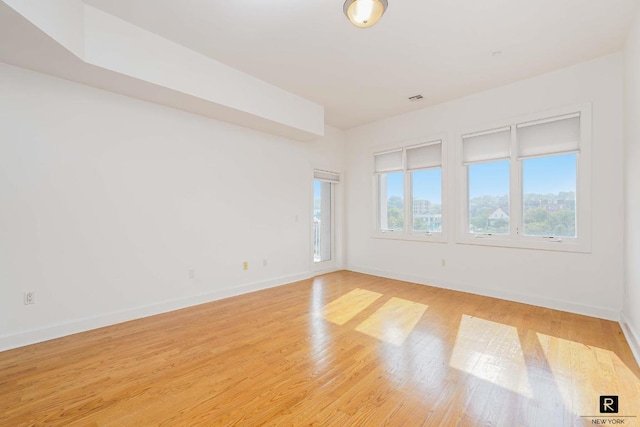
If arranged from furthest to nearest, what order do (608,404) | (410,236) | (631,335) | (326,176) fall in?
1. (326,176)
2. (410,236)
3. (631,335)
4. (608,404)

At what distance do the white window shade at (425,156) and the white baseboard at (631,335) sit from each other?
3.00m

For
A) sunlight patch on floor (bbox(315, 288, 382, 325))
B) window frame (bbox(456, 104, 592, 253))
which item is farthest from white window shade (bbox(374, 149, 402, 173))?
sunlight patch on floor (bbox(315, 288, 382, 325))

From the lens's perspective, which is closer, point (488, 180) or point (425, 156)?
point (488, 180)

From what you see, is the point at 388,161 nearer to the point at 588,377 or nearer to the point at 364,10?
the point at 364,10

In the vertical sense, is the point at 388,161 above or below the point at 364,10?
below

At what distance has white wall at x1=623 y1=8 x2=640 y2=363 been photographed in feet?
8.51

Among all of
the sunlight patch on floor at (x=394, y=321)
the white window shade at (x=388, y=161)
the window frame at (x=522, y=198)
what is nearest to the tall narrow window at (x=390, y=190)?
the white window shade at (x=388, y=161)

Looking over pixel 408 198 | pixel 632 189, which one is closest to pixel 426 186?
pixel 408 198

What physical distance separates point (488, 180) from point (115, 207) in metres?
5.19

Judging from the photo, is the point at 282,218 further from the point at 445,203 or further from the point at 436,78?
the point at 436,78

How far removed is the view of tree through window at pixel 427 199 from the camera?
16.5ft

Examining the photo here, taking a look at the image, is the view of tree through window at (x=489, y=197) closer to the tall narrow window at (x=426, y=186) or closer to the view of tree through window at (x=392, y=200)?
the tall narrow window at (x=426, y=186)

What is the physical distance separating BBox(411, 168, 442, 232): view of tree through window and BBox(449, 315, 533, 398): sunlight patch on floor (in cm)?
209

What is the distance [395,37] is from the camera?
9.95ft
